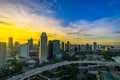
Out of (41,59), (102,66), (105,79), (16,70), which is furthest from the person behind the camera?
(41,59)

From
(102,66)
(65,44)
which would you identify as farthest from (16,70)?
(65,44)

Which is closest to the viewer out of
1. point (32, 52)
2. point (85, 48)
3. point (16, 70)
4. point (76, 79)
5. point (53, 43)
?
point (76, 79)

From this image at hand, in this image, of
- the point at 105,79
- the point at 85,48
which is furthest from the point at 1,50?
the point at 85,48

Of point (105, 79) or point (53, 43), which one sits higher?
point (53, 43)

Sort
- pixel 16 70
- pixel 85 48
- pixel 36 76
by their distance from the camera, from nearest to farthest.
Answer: pixel 36 76
pixel 16 70
pixel 85 48

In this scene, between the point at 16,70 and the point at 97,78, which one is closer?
the point at 97,78

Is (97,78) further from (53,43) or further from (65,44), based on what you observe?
(65,44)

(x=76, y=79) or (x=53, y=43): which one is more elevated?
(x=53, y=43)

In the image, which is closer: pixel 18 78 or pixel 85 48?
pixel 18 78

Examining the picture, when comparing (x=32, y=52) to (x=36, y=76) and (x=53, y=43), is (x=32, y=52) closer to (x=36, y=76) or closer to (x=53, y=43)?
(x=53, y=43)
